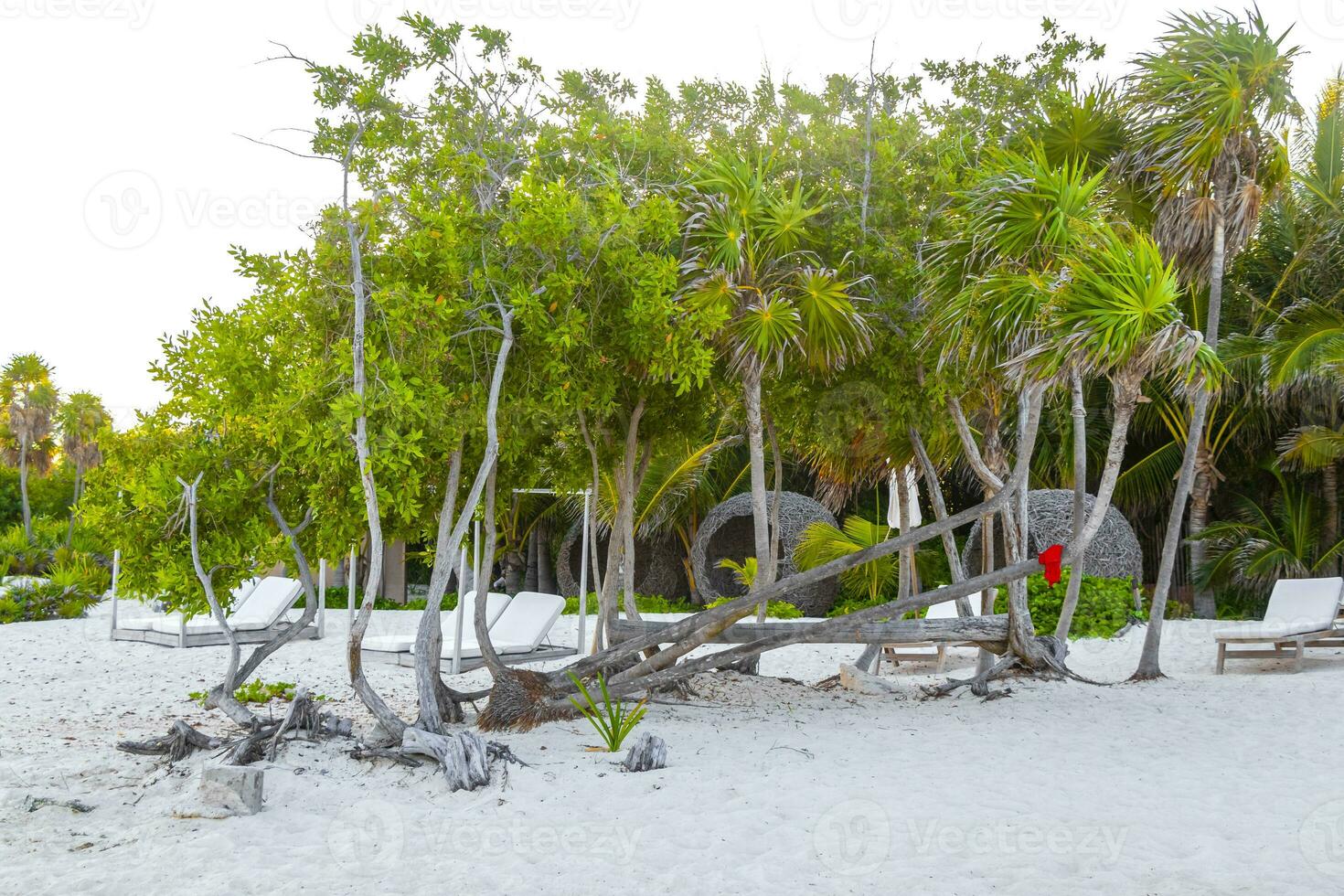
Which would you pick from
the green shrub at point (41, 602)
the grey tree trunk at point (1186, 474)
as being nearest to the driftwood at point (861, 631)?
the grey tree trunk at point (1186, 474)

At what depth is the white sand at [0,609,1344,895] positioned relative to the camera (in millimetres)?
4215

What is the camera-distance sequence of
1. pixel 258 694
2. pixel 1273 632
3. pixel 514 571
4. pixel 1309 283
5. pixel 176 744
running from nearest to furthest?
pixel 176 744, pixel 258 694, pixel 1273 632, pixel 1309 283, pixel 514 571

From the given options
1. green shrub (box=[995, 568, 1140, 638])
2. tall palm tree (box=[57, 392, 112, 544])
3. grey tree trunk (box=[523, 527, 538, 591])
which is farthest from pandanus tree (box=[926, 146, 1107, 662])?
tall palm tree (box=[57, 392, 112, 544])

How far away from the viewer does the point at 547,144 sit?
22.6 feet

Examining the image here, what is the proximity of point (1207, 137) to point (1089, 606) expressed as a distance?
6361 millimetres

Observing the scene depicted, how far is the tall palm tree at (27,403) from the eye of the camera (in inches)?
1009

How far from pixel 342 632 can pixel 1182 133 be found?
11.7 m

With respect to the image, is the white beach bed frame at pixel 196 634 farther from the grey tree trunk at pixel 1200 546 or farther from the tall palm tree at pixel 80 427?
the tall palm tree at pixel 80 427

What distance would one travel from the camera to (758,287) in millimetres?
7309

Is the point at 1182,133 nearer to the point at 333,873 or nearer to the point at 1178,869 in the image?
the point at 1178,869

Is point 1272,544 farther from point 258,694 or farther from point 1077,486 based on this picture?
point 258,694

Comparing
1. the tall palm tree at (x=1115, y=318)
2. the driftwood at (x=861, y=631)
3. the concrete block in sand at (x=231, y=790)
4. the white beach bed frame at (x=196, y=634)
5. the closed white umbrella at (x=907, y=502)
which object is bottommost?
the concrete block in sand at (x=231, y=790)

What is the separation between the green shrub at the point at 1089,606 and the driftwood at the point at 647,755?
25.6 feet

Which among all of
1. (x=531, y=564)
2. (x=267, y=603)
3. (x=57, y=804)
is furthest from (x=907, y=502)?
(x=531, y=564)
